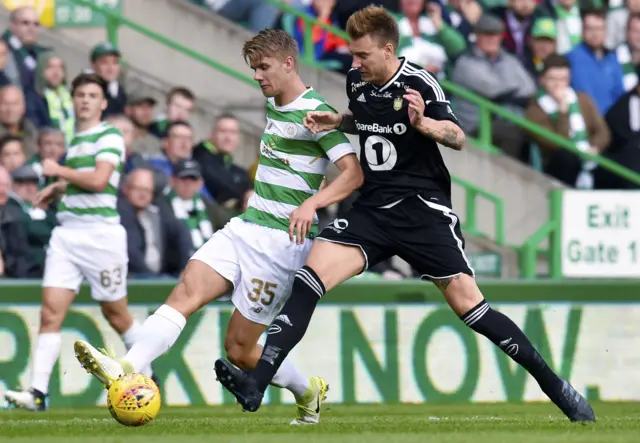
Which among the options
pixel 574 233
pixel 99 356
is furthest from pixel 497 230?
pixel 99 356

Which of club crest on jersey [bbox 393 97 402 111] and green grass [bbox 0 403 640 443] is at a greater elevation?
club crest on jersey [bbox 393 97 402 111]

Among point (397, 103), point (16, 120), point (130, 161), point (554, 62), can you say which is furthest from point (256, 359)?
point (554, 62)

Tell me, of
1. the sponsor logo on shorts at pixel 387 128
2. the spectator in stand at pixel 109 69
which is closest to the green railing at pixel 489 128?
the spectator in stand at pixel 109 69

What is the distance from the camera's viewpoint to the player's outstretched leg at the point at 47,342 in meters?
10.3

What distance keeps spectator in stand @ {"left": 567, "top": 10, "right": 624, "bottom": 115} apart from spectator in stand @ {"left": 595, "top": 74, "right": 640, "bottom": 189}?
0.91ft

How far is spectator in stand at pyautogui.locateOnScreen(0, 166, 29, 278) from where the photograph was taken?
11.9 metres

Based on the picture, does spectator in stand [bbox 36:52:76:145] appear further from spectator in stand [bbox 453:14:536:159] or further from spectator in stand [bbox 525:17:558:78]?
spectator in stand [bbox 525:17:558:78]

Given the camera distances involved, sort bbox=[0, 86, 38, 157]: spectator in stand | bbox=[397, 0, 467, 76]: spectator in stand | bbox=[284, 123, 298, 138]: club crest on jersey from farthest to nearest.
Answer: bbox=[397, 0, 467, 76]: spectator in stand < bbox=[0, 86, 38, 157]: spectator in stand < bbox=[284, 123, 298, 138]: club crest on jersey

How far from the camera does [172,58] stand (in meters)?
14.7

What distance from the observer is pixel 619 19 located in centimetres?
1664

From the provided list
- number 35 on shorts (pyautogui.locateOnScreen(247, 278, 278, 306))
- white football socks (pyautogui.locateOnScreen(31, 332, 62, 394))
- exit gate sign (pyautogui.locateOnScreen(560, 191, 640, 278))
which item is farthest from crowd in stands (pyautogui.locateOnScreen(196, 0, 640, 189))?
number 35 on shorts (pyautogui.locateOnScreen(247, 278, 278, 306))

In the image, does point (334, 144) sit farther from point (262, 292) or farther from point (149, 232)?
point (149, 232)

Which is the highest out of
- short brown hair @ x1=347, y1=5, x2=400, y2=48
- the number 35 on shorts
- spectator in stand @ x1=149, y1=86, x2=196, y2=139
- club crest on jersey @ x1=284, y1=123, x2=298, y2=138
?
spectator in stand @ x1=149, y1=86, x2=196, y2=139

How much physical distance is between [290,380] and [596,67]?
8201mm
